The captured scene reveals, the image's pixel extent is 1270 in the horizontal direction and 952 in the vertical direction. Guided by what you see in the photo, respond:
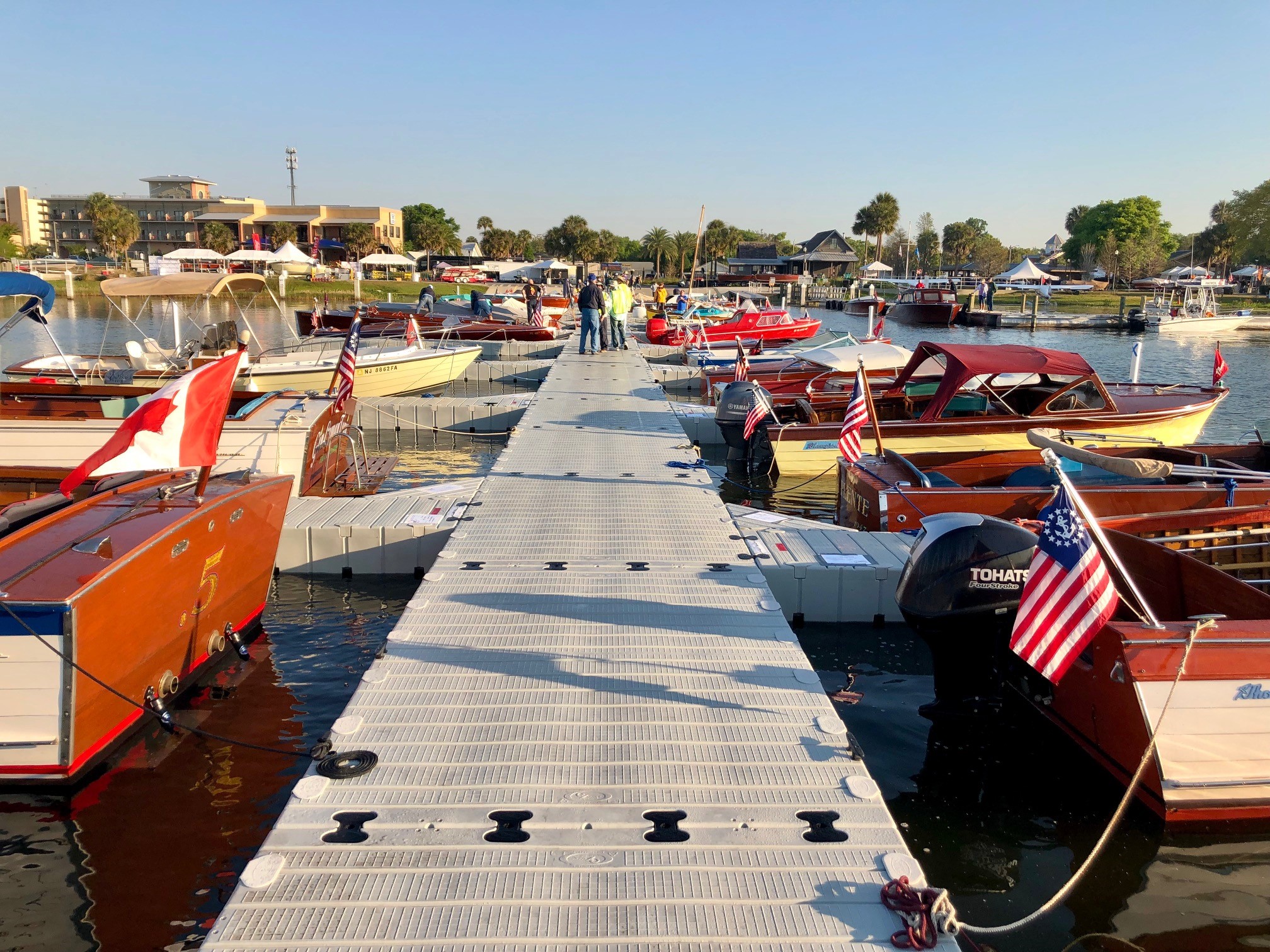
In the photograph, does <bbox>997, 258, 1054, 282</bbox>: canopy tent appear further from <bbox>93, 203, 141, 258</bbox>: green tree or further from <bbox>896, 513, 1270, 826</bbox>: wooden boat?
<bbox>93, 203, 141, 258</bbox>: green tree

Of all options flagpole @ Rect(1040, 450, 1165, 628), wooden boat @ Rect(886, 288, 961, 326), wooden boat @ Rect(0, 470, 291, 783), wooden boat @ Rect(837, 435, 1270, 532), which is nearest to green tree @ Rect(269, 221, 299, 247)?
wooden boat @ Rect(886, 288, 961, 326)

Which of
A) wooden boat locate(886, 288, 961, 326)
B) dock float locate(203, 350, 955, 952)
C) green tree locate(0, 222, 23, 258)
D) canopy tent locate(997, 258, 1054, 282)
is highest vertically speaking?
green tree locate(0, 222, 23, 258)

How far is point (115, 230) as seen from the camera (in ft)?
265

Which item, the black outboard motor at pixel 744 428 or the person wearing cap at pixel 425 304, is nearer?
the black outboard motor at pixel 744 428

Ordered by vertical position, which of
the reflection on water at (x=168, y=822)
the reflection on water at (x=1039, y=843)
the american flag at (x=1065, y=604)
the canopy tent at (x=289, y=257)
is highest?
the canopy tent at (x=289, y=257)

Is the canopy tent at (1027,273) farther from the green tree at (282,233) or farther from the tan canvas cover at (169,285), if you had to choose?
the tan canvas cover at (169,285)

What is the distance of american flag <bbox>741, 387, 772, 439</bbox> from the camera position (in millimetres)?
13117

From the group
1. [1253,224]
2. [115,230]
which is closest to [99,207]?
[115,230]

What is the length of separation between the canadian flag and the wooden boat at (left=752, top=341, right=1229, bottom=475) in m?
9.17

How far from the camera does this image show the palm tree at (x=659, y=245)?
100 m

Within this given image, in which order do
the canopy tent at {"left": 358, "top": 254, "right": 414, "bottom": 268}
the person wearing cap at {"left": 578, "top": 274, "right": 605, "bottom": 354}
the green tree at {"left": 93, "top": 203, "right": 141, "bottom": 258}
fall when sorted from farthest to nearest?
the green tree at {"left": 93, "top": 203, "right": 141, "bottom": 258} → the canopy tent at {"left": 358, "top": 254, "right": 414, "bottom": 268} → the person wearing cap at {"left": 578, "top": 274, "right": 605, "bottom": 354}

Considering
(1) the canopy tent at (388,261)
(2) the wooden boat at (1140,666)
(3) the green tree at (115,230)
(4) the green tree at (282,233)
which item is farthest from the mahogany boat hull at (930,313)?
(3) the green tree at (115,230)

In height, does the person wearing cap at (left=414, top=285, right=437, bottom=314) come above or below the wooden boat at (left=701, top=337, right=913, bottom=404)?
above

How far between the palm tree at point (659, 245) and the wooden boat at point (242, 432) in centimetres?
8882
